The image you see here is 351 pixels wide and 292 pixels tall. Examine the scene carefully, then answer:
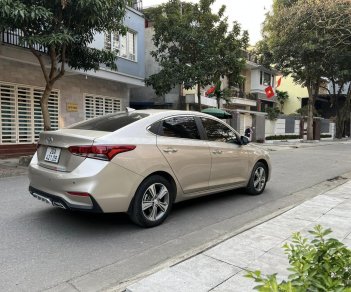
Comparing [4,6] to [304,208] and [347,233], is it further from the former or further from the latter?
[347,233]

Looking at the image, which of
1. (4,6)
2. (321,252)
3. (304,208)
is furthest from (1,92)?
(321,252)

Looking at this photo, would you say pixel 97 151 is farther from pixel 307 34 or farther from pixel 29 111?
pixel 307 34

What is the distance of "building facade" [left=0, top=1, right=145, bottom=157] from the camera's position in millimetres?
13227

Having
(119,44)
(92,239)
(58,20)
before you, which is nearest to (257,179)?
(92,239)

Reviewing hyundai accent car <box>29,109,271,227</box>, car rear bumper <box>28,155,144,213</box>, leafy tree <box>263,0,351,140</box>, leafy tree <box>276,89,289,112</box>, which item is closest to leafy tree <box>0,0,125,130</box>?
hyundai accent car <box>29,109,271,227</box>

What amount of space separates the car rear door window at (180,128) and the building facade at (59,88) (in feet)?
28.8

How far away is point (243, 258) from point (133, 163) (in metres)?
1.75

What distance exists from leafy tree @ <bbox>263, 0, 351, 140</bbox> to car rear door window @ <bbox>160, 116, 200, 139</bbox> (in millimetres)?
8361

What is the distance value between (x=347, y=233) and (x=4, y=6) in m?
Answer: 8.48

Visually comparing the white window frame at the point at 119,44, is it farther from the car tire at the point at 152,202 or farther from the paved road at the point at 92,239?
the car tire at the point at 152,202

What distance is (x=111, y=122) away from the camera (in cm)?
509

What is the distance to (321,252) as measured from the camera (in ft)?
6.84

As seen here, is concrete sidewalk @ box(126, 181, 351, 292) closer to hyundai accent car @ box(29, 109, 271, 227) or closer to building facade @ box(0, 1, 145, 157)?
hyundai accent car @ box(29, 109, 271, 227)

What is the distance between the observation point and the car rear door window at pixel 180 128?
520cm
